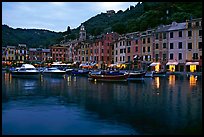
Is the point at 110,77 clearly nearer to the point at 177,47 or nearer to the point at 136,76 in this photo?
the point at 136,76

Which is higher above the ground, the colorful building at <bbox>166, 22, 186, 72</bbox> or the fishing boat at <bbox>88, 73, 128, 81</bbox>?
the colorful building at <bbox>166, 22, 186, 72</bbox>

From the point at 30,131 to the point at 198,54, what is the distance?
51.6m

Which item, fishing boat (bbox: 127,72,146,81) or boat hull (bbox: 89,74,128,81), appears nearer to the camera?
boat hull (bbox: 89,74,128,81)

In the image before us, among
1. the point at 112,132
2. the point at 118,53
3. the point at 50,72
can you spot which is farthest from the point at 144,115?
the point at 118,53

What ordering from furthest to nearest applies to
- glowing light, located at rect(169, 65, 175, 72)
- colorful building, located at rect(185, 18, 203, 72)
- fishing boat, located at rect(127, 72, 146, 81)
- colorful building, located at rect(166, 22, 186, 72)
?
glowing light, located at rect(169, 65, 175, 72) → colorful building, located at rect(166, 22, 186, 72) → colorful building, located at rect(185, 18, 203, 72) → fishing boat, located at rect(127, 72, 146, 81)

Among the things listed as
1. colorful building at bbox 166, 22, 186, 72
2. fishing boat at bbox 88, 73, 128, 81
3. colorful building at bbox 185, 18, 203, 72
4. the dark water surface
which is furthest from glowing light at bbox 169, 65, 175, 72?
the dark water surface

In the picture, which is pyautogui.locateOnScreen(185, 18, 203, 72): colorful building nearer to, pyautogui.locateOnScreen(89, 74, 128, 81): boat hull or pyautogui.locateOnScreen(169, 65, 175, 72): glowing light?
pyautogui.locateOnScreen(169, 65, 175, 72): glowing light

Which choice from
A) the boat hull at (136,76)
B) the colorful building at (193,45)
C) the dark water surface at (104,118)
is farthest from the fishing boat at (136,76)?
the dark water surface at (104,118)

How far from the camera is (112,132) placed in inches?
479

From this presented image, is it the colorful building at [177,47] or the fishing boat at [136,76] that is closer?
the fishing boat at [136,76]

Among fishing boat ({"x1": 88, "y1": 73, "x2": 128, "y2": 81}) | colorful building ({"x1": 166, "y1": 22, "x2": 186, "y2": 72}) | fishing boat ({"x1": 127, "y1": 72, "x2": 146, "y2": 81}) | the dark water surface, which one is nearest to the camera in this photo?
the dark water surface

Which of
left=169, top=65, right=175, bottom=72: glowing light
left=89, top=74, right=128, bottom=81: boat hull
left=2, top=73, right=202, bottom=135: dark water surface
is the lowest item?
left=2, top=73, right=202, bottom=135: dark water surface

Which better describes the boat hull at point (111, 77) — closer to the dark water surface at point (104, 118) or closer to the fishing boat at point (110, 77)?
the fishing boat at point (110, 77)

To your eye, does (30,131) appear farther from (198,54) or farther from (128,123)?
(198,54)
